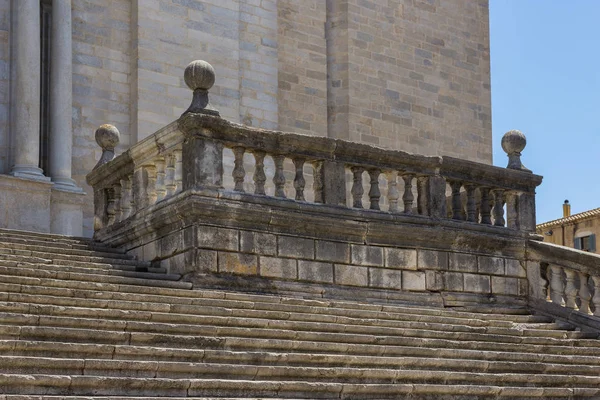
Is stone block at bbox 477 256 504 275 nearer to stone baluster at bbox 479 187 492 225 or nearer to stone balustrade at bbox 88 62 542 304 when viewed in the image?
stone balustrade at bbox 88 62 542 304

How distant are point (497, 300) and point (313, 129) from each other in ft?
22.2

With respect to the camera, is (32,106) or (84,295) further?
(32,106)

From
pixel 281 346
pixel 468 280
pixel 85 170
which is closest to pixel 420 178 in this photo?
pixel 468 280

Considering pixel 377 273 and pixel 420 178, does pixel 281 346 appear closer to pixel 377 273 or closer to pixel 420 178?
pixel 377 273

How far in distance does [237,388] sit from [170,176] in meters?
3.39

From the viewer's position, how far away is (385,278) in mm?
10336

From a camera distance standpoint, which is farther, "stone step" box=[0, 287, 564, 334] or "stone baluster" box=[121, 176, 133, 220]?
"stone baluster" box=[121, 176, 133, 220]

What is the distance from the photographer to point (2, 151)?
1365cm

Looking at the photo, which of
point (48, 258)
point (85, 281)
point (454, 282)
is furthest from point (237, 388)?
point (454, 282)

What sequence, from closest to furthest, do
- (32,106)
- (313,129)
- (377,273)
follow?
(377,273) < (32,106) < (313,129)

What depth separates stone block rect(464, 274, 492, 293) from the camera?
430 inches

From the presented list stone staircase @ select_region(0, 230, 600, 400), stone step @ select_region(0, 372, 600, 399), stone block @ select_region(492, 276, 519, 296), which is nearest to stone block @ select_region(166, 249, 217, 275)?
stone staircase @ select_region(0, 230, 600, 400)

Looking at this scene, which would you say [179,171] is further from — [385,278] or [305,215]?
[385,278]

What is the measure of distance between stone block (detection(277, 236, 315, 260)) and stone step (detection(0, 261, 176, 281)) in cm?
101
